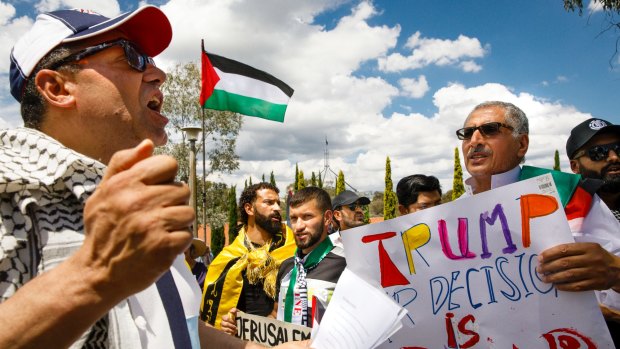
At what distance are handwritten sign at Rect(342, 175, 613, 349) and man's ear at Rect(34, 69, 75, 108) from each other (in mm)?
1218

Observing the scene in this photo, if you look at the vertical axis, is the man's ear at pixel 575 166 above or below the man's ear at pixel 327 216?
above

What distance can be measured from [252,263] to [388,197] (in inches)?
1138

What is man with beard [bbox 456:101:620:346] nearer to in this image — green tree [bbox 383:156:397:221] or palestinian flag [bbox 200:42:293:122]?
palestinian flag [bbox 200:42:293:122]

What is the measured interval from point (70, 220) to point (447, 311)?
141cm

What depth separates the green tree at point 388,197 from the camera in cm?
3010

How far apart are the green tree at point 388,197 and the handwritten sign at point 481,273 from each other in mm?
26961

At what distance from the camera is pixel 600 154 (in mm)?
3217

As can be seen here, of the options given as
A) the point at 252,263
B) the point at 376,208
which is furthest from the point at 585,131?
the point at 376,208

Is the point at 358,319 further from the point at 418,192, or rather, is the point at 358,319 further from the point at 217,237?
the point at 217,237

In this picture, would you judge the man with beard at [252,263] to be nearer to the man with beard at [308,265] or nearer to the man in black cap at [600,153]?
the man with beard at [308,265]

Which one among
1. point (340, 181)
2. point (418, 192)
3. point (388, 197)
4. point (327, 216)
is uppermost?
point (340, 181)

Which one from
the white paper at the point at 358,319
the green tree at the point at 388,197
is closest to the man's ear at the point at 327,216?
the white paper at the point at 358,319

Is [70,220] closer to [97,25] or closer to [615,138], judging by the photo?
[97,25]

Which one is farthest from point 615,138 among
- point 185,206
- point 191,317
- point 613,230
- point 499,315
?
point 185,206
